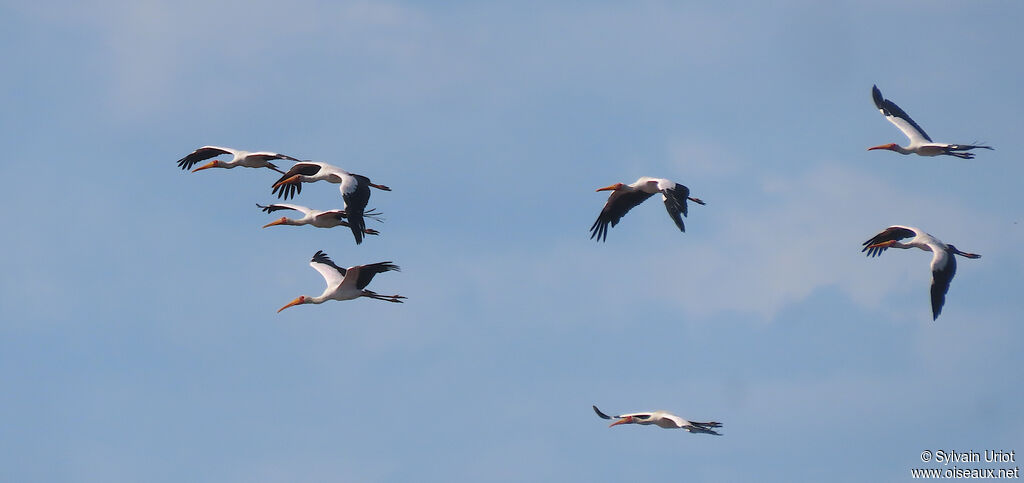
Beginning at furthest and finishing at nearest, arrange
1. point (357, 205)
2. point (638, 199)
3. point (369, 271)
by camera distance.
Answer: point (638, 199), point (357, 205), point (369, 271)

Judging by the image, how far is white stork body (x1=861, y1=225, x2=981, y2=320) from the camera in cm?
2636

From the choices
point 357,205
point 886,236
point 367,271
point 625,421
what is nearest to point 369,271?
point 367,271

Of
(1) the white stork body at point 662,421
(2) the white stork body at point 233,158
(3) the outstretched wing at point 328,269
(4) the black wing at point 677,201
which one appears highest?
(2) the white stork body at point 233,158

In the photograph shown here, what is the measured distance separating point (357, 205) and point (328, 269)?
193cm

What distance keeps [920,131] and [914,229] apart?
3631 millimetres

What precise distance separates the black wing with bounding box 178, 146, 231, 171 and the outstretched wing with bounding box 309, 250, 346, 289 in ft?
14.7

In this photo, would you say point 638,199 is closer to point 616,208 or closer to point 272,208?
point 616,208

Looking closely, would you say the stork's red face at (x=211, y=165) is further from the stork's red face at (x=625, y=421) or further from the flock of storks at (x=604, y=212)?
the stork's red face at (x=625, y=421)

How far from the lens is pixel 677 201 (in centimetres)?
2772

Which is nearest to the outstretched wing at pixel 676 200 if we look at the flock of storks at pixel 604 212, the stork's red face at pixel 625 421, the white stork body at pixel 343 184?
the flock of storks at pixel 604 212

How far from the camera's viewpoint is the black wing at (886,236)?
28.2 meters

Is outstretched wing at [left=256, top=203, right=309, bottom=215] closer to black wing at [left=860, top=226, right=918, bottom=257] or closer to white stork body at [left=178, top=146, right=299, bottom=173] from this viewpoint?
white stork body at [left=178, top=146, right=299, bottom=173]

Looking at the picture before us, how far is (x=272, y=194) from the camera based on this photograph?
3089 cm

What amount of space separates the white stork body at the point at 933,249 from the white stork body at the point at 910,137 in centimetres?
221
